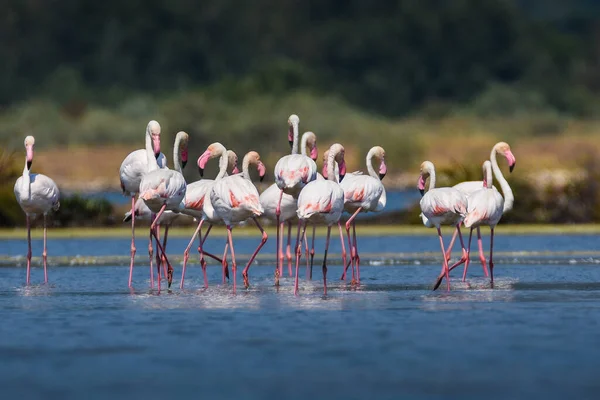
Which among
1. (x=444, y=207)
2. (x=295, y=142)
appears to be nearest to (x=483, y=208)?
(x=444, y=207)

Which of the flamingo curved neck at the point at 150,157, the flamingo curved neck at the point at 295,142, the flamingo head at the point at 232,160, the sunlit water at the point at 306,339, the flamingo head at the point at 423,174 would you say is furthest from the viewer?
the flamingo head at the point at 232,160

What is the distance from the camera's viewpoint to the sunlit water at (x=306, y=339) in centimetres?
848

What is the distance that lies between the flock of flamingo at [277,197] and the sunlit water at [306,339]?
1.89 feet

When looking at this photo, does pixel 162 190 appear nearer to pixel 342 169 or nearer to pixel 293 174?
pixel 293 174

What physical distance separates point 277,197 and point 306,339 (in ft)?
19.5

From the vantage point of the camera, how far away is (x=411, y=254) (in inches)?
781

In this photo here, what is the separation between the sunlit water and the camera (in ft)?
27.8

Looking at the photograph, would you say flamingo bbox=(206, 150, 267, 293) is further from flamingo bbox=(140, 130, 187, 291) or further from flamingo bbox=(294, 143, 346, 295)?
flamingo bbox=(294, 143, 346, 295)

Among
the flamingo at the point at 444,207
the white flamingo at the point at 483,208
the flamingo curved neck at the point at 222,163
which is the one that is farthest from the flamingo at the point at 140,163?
the white flamingo at the point at 483,208

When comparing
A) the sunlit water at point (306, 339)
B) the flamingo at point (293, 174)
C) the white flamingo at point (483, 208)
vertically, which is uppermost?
the flamingo at point (293, 174)

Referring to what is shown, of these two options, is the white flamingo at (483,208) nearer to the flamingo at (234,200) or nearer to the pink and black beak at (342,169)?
the pink and black beak at (342,169)

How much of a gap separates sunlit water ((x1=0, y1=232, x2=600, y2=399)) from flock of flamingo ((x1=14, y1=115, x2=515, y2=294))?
576mm

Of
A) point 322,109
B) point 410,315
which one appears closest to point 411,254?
point 410,315

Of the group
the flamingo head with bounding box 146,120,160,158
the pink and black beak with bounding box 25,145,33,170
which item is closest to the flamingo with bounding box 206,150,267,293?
the flamingo head with bounding box 146,120,160,158
